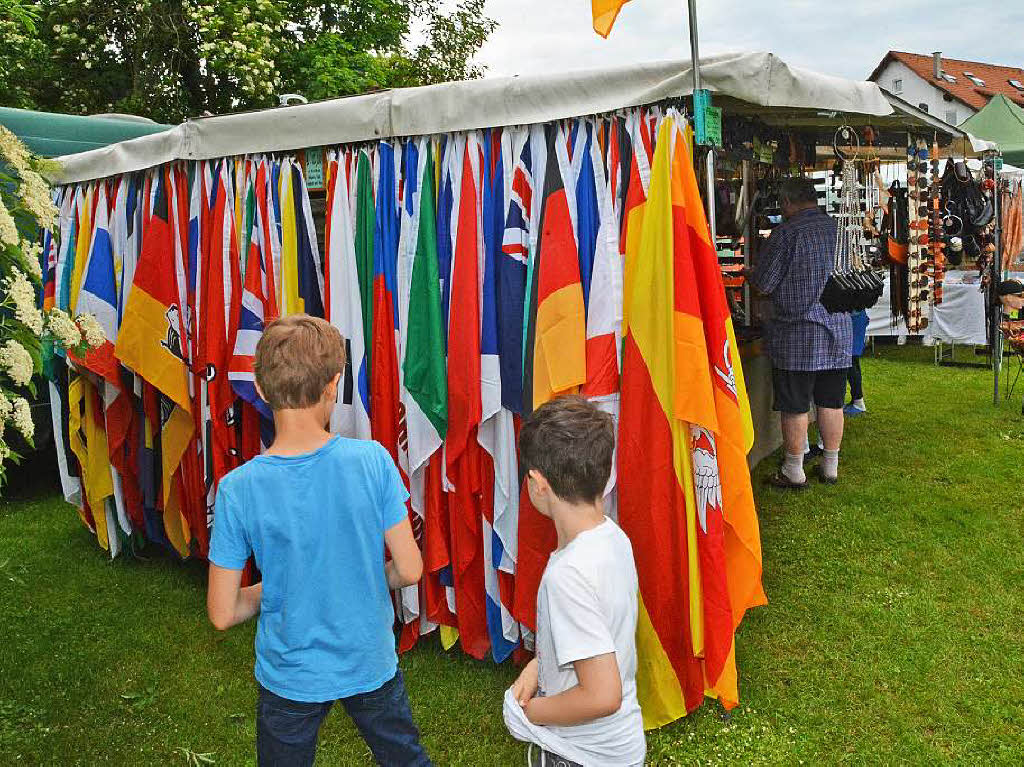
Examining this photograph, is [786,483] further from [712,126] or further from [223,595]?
[223,595]

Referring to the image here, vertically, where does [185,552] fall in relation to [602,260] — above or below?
below

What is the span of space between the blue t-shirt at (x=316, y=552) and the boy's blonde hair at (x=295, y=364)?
0.45ft

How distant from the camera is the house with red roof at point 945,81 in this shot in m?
38.9

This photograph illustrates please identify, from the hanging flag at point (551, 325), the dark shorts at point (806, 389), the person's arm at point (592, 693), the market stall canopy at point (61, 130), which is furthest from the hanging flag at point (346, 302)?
the market stall canopy at point (61, 130)

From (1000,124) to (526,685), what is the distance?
10405 millimetres

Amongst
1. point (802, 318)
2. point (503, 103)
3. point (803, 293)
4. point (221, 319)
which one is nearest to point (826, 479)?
point (802, 318)

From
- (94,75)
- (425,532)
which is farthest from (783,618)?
(94,75)

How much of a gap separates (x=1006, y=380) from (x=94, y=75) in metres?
13.4

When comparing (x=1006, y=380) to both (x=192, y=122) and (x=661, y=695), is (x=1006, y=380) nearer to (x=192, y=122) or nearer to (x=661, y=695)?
(x=661, y=695)

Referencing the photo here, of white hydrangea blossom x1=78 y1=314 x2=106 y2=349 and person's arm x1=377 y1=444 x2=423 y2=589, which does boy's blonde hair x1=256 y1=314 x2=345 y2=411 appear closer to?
person's arm x1=377 y1=444 x2=423 y2=589

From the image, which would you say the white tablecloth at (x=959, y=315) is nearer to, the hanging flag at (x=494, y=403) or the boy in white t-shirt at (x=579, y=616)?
the hanging flag at (x=494, y=403)

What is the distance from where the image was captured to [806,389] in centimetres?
529

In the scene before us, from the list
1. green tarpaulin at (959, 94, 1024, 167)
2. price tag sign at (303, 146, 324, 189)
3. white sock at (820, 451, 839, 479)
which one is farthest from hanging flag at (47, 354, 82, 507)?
green tarpaulin at (959, 94, 1024, 167)

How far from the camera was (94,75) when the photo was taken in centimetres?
1349
